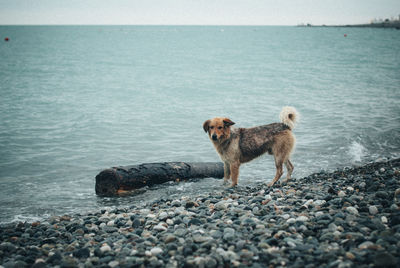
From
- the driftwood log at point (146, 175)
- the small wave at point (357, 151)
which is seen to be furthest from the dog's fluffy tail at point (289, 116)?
the small wave at point (357, 151)

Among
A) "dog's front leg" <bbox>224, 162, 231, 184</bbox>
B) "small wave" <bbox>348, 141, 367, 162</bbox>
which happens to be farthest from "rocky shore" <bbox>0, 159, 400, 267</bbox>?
"small wave" <bbox>348, 141, 367, 162</bbox>

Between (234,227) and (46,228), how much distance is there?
3537 mm

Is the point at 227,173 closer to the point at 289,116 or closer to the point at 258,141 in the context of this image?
the point at 258,141

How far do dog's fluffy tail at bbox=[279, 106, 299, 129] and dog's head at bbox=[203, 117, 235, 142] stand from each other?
1.39 metres

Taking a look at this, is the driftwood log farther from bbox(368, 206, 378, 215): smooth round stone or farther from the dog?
bbox(368, 206, 378, 215): smooth round stone

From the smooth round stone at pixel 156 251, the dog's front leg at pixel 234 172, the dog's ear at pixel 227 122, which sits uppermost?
the dog's ear at pixel 227 122

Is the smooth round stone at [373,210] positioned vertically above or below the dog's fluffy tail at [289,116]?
below

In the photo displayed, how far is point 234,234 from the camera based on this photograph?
4.50m

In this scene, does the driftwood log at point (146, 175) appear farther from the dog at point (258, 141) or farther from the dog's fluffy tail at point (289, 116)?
the dog's fluffy tail at point (289, 116)

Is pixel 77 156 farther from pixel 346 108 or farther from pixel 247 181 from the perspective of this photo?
pixel 346 108

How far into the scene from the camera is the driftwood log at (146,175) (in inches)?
312

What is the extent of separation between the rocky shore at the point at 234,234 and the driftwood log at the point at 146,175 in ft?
4.83

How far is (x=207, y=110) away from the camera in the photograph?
1920 centimetres

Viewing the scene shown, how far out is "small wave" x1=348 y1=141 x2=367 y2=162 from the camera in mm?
10899
